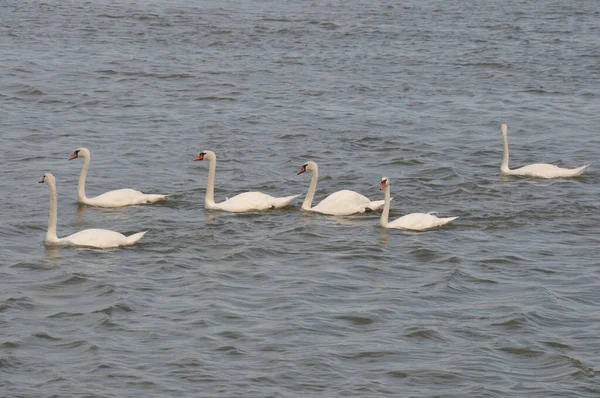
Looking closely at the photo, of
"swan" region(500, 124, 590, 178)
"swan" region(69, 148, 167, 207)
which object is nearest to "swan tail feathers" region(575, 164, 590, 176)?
"swan" region(500, 124, 590, 178)

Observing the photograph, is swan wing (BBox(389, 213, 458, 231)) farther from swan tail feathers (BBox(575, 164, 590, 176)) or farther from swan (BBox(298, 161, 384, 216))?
swan tail feathers (BBox(575, 164, 590, 176))

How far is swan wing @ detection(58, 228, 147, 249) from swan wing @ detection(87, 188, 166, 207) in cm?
199

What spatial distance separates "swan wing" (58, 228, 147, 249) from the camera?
1509 cm

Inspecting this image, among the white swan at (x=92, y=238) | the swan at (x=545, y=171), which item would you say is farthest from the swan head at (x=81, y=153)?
the swan at (x=545, y=171)

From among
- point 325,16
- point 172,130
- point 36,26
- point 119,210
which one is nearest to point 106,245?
point 119,210

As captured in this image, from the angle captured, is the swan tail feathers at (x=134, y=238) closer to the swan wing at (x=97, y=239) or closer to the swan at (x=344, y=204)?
the swan wing at (x=97, y=239)

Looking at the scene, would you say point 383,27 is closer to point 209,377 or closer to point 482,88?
point 482,88

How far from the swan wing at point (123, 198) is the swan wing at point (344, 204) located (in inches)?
90.4

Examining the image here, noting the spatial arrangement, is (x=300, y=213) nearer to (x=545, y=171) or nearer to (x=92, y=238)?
(x=92, y=238)

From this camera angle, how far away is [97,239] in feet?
49.5

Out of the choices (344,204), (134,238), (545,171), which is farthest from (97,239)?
(545,171)

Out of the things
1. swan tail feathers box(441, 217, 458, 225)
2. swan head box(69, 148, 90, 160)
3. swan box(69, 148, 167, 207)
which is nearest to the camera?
swan tail feathers box(441, 217, 458, 225)

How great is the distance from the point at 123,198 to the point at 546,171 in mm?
6255

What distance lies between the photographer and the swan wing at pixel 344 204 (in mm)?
16984
